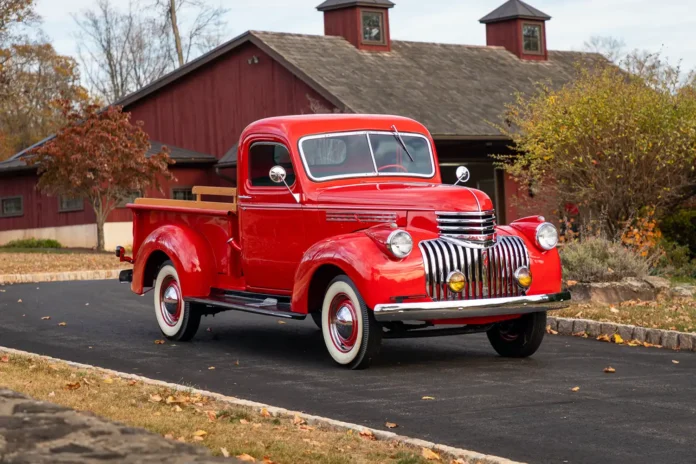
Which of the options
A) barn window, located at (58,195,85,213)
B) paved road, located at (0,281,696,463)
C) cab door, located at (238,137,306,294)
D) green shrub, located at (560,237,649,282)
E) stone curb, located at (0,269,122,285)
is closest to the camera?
paved road, located at (0,281,696,463)

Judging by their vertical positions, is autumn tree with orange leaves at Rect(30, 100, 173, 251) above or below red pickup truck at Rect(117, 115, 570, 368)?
above

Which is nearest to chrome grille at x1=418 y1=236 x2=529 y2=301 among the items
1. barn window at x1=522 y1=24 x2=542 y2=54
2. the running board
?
the running board

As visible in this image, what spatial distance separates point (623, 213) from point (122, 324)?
8.88 metres

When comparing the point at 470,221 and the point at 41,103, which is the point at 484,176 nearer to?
the point at 470,221

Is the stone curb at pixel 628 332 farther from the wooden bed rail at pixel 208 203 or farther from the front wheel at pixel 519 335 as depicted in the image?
the wooden bed rail at pixel 208 203

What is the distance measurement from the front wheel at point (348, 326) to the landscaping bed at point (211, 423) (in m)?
1.99

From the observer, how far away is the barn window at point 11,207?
40312 mm

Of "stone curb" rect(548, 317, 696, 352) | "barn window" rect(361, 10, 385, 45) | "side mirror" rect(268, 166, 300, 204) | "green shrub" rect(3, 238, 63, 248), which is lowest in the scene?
"stone curb" rect(548, 317, 696, 352)

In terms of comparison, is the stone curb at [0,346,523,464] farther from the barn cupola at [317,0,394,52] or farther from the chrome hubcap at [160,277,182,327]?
the barn cupola at [317,0,394,52]

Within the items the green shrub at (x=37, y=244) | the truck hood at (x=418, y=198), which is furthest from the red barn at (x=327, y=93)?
the truck hood at (x=418, y=198)

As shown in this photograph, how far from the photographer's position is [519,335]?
37.8 feet

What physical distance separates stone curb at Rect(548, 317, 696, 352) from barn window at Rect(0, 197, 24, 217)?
1168 inches

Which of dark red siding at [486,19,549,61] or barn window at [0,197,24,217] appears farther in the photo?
dark red siding at [486,19,549,61]

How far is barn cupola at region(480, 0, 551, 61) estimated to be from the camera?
41719mm
